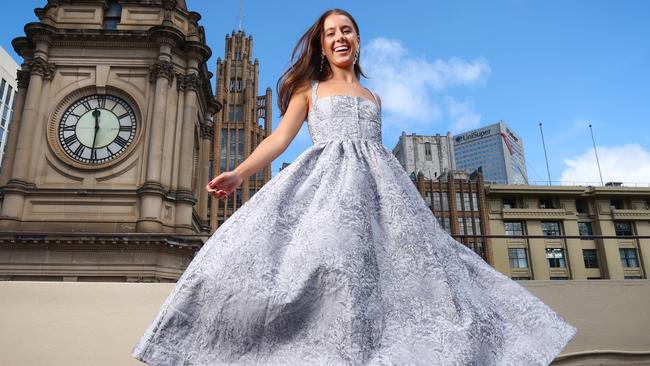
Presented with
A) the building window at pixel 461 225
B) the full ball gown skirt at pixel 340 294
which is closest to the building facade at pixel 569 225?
the building window at pixel 461 225

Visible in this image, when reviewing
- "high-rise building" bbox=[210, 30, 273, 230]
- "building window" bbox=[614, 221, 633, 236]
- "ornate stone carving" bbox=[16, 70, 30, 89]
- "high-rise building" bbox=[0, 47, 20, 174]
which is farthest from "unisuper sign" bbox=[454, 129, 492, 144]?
"ornate stone carving" bbox=[16, 70, 30, 89]

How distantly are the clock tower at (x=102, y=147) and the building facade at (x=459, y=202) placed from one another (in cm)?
4087

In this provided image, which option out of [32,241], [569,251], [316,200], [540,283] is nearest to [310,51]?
[316,200]

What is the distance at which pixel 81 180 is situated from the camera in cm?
991

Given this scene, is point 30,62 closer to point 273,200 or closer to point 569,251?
point 273,200

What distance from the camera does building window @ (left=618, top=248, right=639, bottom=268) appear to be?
4406 centimetres

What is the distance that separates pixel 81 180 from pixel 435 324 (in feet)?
32.7

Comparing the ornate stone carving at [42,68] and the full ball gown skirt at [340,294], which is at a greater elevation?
the ornate stone carving at [42,68]

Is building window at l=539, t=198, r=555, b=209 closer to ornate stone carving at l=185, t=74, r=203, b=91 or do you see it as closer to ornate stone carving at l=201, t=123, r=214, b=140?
ornate stone carving at l=201, t=123, r=214, b=140

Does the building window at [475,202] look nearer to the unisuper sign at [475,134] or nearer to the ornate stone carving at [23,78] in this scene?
the ornate stone carving at [23,78]

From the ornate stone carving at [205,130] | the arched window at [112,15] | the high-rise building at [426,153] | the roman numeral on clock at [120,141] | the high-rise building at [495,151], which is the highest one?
the high-rise building at [495,151]

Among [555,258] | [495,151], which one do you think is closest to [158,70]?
[555,258]

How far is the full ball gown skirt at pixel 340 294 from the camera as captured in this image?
153 centimetres

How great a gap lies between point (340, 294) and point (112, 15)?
11.8 meters
